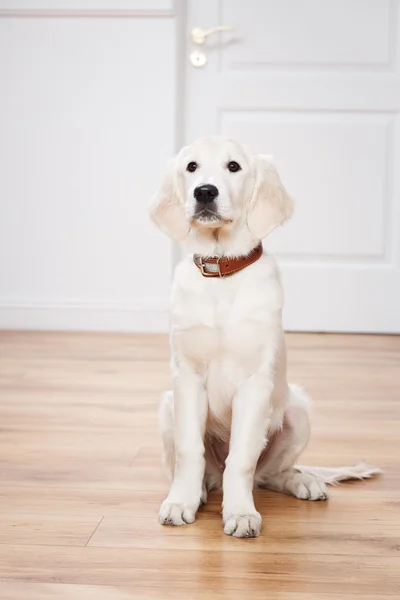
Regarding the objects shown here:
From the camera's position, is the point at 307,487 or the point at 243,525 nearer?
the point at 243,525

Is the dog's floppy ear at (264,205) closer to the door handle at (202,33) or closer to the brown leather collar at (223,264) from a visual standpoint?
the brown leather collar at (223,264)

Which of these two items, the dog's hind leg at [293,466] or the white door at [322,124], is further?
the white door at [322,124]

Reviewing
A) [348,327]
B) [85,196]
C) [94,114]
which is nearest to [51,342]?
[85,196]

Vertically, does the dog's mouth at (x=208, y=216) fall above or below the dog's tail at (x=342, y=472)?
above

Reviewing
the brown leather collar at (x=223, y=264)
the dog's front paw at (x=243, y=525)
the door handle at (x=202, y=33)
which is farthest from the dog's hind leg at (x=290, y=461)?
the door handle at (x=202, y=33)

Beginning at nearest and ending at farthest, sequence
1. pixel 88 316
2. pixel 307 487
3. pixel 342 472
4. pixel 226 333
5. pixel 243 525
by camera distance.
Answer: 1. pixel 243 525
2. pixel 226 333
3. pixel 307 487
4. pixel 342 472
5. pixel 88 316

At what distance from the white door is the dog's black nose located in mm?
2454

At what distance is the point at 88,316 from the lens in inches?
164

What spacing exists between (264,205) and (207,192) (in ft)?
0.50

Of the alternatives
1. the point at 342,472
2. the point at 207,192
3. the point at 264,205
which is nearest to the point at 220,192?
the point at 207,192

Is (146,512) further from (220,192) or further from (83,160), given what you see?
(83,160)

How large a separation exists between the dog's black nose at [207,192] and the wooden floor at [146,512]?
62 centimetres

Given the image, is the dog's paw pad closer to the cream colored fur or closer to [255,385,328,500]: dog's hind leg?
the cream colored fur

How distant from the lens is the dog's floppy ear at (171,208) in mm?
1803
